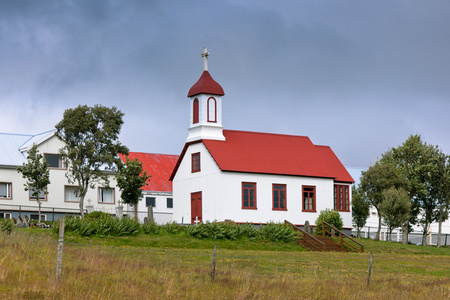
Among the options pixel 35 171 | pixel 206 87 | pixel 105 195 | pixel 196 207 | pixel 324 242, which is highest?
pixel 206 87

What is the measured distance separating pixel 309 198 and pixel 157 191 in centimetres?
1979

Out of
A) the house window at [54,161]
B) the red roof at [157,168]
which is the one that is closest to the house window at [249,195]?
the red roof at [157,168]

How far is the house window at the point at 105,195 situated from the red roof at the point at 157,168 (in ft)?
10.6

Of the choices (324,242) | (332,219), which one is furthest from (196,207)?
(324,242)

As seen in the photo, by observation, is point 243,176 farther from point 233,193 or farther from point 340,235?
point 340,235

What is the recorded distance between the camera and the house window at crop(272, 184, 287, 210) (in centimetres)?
5406

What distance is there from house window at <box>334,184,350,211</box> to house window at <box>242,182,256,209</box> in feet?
27.3

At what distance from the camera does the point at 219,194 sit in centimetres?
5212

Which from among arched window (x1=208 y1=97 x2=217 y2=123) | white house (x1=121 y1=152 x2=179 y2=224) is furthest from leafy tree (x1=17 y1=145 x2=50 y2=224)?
white house (x1=121 y1=152 x2=179 y2=224)

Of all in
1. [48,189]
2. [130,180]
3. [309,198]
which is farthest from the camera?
[48,189]

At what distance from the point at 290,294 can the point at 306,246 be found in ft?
78.8

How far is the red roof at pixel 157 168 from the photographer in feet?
235

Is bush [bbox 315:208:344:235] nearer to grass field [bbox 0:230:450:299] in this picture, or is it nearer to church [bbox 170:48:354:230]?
church [bbox 170:48:354:230]

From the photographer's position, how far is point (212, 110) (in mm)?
55531
